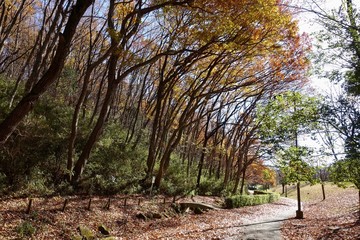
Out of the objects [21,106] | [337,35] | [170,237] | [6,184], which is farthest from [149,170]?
[337,35]

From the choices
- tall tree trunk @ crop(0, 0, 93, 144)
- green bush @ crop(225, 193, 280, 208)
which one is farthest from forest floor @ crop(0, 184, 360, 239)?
green bush @ crop(225, 193, 280, 208)


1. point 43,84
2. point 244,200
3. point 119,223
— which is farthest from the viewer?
point 244,200

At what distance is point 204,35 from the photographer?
10.7 metres

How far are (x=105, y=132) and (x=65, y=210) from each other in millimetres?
10221

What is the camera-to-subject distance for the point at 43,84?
584 centimetres

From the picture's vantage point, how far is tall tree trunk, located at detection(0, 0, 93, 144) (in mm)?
5625

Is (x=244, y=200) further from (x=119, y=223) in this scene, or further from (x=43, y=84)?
(x=43, y=84)

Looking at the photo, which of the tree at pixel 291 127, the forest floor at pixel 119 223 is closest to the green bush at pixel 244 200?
the forest floor at pixel 119 223

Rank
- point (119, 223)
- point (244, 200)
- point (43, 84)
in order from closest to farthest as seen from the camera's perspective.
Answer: point (43, 84), point (119, 223), point (244, 200)

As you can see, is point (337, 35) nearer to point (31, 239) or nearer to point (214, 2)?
point (214, 2)

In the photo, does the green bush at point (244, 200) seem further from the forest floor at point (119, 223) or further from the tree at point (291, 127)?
the tree at point (291, 127)

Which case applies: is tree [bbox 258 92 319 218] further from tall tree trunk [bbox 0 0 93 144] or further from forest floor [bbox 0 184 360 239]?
tall tree trunk [bbox 0 0 93 144]

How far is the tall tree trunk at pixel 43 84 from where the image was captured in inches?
221

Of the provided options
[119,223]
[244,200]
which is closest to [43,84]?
[119,223]
